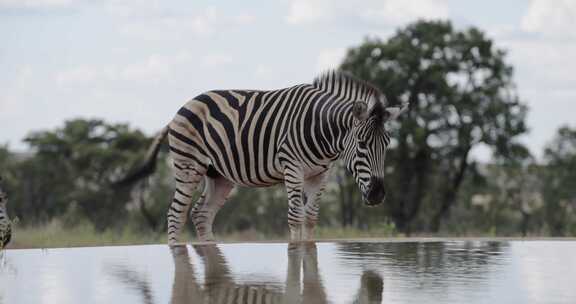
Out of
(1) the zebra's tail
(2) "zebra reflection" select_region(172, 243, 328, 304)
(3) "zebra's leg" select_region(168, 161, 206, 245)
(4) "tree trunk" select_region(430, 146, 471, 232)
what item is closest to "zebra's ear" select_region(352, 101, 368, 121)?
(2) "zebra reflection" select_region(172, 243, 328, 304)

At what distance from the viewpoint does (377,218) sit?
3722 centimetres

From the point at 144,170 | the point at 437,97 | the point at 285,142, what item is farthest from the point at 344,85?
the point at 437,97

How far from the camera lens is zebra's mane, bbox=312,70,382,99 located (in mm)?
10738

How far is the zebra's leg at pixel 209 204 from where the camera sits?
1183 cm

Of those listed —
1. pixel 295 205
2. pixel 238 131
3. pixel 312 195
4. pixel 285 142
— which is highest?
pixel 238 131

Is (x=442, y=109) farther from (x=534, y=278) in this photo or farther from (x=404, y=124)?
(x=534, y=278)

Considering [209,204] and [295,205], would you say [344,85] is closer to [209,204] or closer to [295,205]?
[295,205]

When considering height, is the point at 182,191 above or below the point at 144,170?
below

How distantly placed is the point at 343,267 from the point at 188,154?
406 centimetres

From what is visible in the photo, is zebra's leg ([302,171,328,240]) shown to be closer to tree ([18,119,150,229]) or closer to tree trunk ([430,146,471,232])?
tree trunk ([430,146,471,232])

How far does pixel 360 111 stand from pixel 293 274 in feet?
9.43

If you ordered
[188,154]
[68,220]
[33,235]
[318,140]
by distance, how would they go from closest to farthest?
[318,140] → [188,154] → [33,235] → [68,220]

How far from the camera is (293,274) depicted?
7.52 metres

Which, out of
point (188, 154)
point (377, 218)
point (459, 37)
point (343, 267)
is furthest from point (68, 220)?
point (343, 267)
